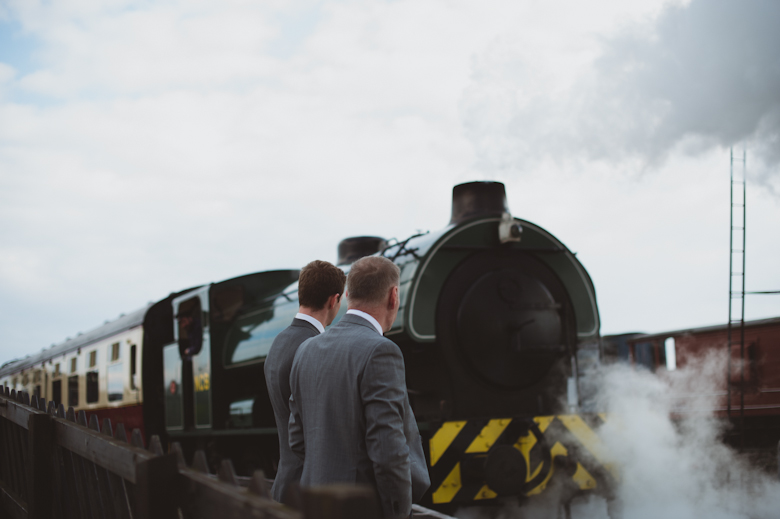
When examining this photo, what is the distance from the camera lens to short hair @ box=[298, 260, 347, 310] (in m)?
2.40

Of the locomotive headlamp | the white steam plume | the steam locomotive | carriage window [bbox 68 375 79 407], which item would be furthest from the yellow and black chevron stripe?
carriage window [bbox 68 375 79 407]

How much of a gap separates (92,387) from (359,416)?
8.82 m

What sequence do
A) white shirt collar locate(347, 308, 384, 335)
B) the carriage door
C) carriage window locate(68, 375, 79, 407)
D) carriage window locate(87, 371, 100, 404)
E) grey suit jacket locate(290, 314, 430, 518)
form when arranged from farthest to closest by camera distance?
carriage window locate(68, 375, 79, 407) → carriage window locate(87, 371, 100, 404) → the carriage door → white shirt collar locate(347, 308, 384, 335) → grey suit jacket locate(290, 314, 430, 518)

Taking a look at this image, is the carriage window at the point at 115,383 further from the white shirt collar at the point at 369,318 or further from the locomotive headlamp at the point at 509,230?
the white shirt collar at the point at 369,318

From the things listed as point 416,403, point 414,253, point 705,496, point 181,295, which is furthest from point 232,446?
point 705,496

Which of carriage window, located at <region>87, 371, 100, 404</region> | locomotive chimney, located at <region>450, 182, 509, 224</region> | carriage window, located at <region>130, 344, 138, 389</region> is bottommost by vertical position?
carriage window, located at <region>87, 371, 100, 404</region>

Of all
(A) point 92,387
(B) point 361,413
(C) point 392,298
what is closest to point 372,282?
(C) point 392,298

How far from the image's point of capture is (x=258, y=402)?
6.11m

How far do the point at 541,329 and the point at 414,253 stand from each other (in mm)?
1166

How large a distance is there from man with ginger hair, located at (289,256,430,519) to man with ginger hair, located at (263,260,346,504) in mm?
380

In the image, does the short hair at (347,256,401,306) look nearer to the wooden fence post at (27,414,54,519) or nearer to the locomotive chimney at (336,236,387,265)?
the wooden fence post at (27,414,54,519)

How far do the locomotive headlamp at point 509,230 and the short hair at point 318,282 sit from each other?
2.63 meters

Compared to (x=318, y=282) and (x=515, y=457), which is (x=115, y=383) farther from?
(x=318, y=282)

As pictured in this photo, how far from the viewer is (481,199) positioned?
513 centimetres
